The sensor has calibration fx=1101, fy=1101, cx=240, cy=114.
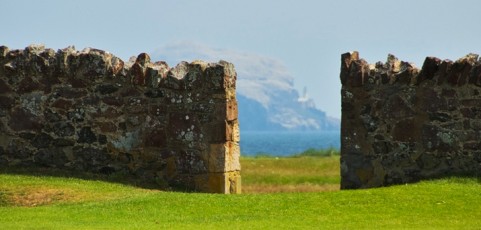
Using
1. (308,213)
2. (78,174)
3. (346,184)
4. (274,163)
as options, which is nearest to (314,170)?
(274,163)

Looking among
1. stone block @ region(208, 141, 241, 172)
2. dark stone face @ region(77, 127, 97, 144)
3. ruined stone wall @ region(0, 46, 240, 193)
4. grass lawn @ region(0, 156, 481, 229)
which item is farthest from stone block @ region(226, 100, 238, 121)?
dark stone face @ region(77, 127, 97, 144)

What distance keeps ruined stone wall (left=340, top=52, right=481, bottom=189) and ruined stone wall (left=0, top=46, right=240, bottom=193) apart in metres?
2.31

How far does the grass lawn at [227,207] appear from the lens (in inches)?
601

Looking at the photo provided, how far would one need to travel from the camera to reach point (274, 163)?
1251 inches

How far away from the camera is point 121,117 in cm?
2028

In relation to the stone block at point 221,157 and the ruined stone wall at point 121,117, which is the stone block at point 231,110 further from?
the stone block at point 221,157

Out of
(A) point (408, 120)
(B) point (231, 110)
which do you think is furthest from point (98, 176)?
(A) point (408, 120)

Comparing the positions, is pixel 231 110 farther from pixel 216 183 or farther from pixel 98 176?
pixel 98 176

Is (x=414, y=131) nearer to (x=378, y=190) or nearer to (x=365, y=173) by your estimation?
(x=365, y=173)

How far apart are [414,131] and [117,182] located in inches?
216

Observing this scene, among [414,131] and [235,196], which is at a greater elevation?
[414,131]

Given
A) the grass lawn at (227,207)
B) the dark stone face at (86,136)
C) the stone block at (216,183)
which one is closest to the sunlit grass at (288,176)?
the stone block at (216,183)

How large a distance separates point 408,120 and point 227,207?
4.88 m

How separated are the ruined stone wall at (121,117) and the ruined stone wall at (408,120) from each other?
2.31m
